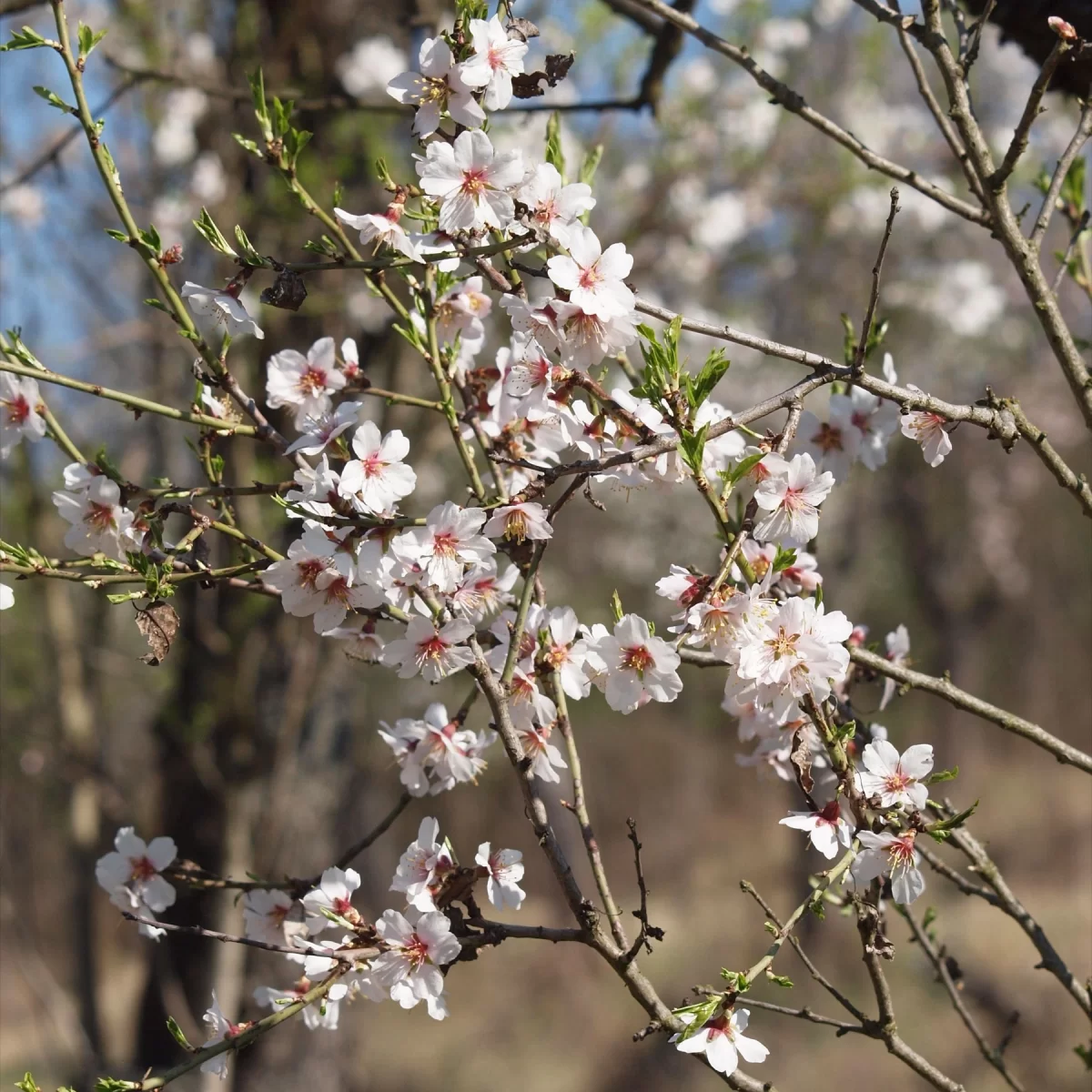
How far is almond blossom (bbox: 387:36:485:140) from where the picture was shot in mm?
1161

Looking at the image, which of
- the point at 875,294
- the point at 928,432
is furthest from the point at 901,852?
the point at 875,294

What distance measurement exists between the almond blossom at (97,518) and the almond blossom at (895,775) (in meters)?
0.91

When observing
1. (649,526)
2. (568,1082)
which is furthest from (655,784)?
(568,1082)

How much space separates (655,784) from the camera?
51.6 ft

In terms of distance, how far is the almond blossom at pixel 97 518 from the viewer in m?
1.30

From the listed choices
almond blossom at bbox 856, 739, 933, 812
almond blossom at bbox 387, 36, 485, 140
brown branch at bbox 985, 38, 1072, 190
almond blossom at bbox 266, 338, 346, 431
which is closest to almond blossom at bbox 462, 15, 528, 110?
almond blossom at bbox 387, 36, 485, 140

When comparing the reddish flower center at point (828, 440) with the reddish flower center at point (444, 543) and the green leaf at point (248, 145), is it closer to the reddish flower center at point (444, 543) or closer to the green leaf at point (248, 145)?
the reddish flower center at point (444, 543)

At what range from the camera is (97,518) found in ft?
4.34

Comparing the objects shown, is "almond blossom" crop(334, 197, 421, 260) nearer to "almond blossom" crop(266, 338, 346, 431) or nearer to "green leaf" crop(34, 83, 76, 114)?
"almond blossom" crop(266, 338, 346, 431)

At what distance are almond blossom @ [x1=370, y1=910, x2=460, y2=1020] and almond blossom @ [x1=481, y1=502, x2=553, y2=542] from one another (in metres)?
0.43

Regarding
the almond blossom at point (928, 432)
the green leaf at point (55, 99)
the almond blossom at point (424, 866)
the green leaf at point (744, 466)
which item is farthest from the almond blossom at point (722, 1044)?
the green leaf at point (55, 99)

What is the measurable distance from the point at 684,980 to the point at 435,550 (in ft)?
32.5

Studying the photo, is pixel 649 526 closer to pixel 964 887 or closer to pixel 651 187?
pixel 651 187

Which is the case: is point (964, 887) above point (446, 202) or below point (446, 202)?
below
